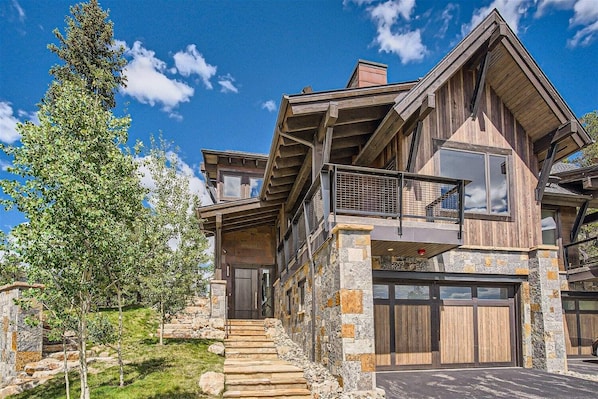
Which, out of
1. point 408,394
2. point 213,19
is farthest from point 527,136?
point 213,19

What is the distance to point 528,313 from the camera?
9.12m

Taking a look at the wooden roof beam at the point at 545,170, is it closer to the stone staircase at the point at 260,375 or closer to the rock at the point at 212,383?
the stone staircase at the point at 260,375

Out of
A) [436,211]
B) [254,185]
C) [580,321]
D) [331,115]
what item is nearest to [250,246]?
[254,185]

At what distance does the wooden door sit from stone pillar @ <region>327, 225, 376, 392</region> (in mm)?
10498

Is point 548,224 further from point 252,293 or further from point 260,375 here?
point 252,293

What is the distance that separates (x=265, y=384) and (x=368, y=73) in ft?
25.7

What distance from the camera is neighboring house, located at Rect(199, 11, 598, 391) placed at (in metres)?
7.57

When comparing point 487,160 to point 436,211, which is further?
point 487,160

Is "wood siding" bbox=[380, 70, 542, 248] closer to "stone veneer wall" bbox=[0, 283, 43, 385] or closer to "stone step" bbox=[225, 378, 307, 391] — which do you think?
"stone step" bbox=[225, 378, 307, 391]

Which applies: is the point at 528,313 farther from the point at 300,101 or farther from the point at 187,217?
the point at 187,217

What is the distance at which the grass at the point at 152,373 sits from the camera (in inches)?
285

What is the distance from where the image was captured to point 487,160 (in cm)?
984

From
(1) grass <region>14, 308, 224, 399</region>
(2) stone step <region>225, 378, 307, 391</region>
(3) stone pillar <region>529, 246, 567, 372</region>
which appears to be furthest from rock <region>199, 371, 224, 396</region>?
(3) stone pillar <region>529, 246, 567, 372</region>

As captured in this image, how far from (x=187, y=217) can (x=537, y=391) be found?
9175mm
